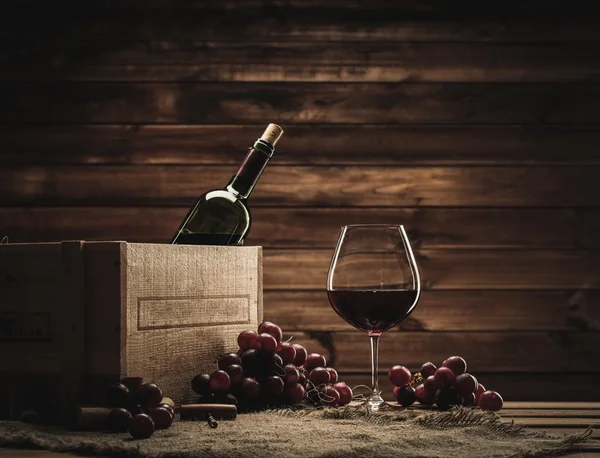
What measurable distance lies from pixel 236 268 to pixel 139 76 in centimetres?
110

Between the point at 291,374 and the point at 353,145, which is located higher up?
the point at 353,145

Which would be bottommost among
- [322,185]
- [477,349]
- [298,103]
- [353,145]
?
[477,349]

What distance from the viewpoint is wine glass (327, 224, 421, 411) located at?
3.47 ft

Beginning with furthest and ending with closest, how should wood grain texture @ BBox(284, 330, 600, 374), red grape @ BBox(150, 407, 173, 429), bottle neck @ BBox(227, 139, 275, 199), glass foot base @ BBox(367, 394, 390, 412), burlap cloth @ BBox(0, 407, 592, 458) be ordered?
wood grain texture @ BBox(284, 330, 600, 374) → bottle neck @ BBox(227, 139, 275, 199) → glass foot base @ BBox(367, 394, 390, 412) → red grape @ BBox(150, 407, 173, 429) → burlap cloth @ BBox(0, 407, 592, 458)

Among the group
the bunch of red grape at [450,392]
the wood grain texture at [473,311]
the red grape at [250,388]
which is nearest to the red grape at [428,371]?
the bunch of red grape at [450,392]

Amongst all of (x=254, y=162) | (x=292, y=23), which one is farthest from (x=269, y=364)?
(x=292, y=23)

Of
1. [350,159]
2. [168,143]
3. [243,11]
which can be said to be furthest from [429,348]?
[243,11]

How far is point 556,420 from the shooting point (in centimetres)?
100

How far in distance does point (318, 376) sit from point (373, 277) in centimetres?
19

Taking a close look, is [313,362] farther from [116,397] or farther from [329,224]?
[329,224]

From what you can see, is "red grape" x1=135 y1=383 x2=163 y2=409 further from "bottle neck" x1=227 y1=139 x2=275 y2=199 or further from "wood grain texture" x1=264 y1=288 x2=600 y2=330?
"wood grain texture" x1=264 y1=288 x2=600 y2=330

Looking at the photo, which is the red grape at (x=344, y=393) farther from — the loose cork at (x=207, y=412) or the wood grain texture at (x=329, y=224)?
the wood grain texture at (x=329, y=224)

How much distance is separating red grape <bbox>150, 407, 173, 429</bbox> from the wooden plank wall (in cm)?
129

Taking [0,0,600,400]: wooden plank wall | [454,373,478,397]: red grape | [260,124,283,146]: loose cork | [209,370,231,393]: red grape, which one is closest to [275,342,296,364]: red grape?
[209,370,231,393]: red grape
